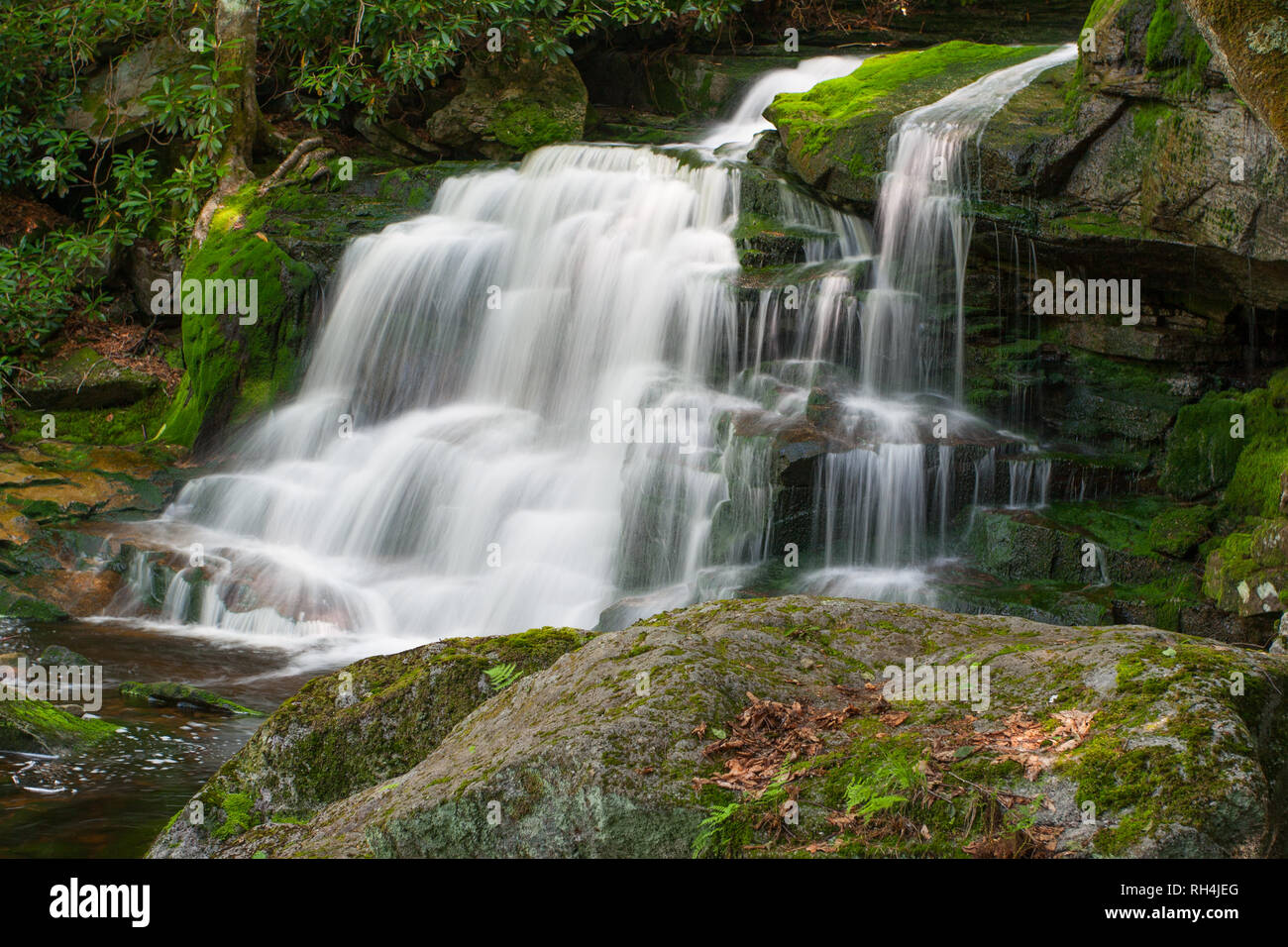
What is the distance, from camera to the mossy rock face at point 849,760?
8.34ft

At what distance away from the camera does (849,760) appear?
112 inches

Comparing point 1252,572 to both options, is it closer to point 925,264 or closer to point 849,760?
point 925,264

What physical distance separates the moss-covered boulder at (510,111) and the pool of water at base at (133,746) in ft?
28.0

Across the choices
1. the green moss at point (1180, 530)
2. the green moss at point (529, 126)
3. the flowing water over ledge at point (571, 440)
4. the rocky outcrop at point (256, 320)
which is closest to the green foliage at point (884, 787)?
the flowing water over ledge at point (571, 440)

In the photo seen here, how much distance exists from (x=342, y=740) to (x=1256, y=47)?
5054mm

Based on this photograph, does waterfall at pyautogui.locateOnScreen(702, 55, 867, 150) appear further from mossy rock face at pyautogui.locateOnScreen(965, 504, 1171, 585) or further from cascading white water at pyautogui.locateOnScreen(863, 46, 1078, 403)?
mossy rock face at pyautogui.locateOnScreen(965, 504, 1171, 585)

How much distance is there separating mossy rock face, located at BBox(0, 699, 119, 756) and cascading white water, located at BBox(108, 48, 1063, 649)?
9.84 feet

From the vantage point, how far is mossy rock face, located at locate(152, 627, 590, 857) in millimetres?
4062

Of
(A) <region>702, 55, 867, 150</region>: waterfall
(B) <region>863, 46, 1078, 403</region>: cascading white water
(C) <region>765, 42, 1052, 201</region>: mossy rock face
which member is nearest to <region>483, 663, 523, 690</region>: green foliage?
(B) <region>863, 46, 1078, 403</region>: cascading white water

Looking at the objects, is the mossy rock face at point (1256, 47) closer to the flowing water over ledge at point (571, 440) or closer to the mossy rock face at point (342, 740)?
the flowing water over ledge at point (571, 440)

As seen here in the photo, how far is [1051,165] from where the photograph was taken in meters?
9.38

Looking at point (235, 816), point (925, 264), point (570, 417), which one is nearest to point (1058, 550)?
point (925, 264)

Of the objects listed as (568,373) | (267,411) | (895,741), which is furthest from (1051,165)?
(267,411)

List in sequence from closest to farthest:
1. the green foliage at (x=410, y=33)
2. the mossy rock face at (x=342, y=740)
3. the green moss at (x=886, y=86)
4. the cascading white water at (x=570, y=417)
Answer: the mossy rock face at (x=342, y=740) → the cascading white water at (x=570, y=417) → the green moss at (x=886, y=86) → the green foliage at (x=410, y=33)
